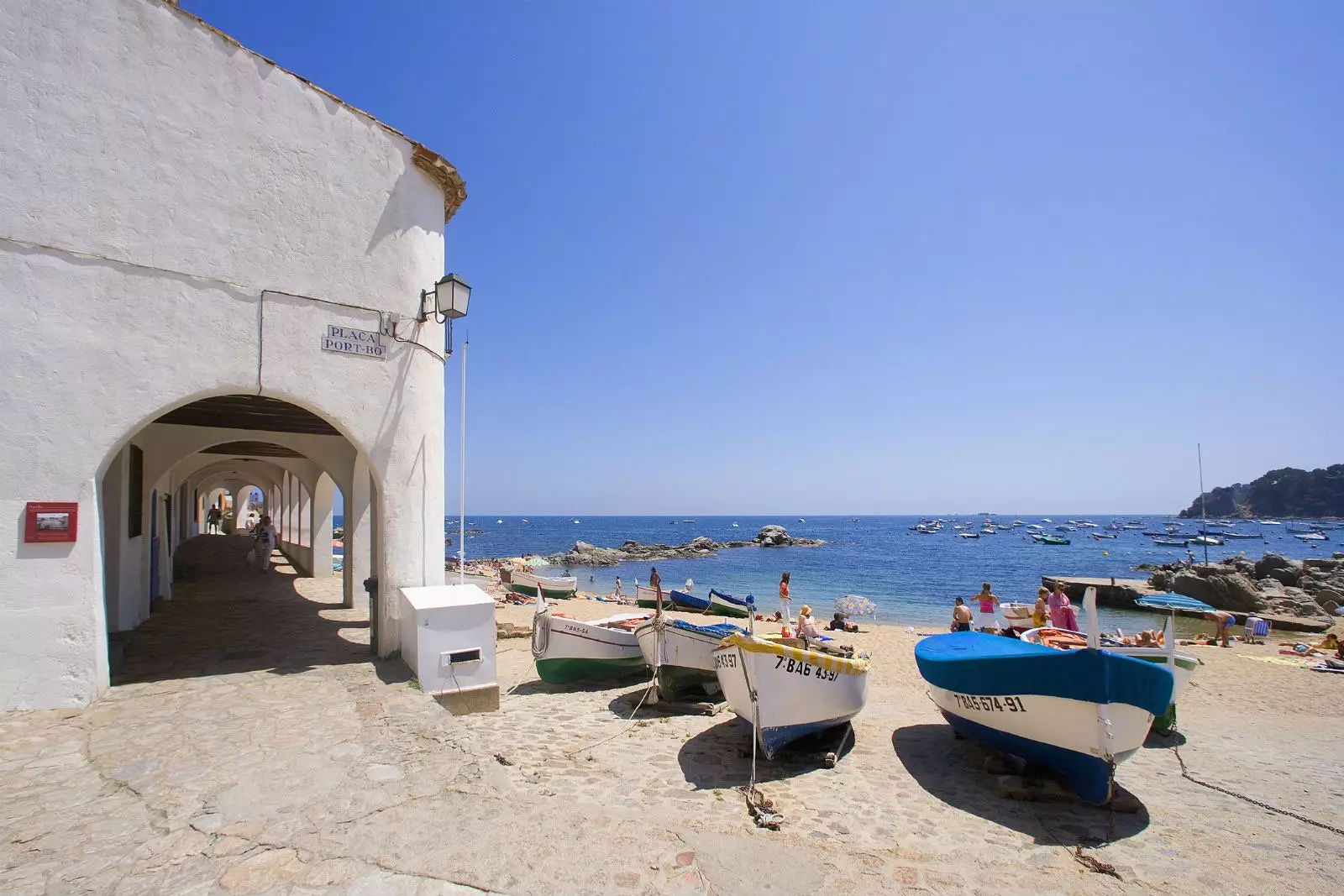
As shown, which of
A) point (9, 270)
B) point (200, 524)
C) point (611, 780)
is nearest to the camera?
point (9, 270)

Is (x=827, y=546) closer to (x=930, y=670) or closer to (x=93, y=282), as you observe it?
(x=930, y=670)

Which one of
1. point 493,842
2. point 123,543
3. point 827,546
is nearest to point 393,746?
point 493,842

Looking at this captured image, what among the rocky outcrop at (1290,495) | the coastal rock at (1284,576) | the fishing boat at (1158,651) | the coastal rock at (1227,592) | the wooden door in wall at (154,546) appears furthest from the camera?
the rocky outcrop at (1290,495)

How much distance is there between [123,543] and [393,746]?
6.68 metres

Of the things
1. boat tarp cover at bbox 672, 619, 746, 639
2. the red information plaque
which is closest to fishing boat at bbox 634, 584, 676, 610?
boat tarp cover at bbox 672, 619, 746, 639

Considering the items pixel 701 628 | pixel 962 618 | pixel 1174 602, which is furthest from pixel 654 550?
pixel 701 628

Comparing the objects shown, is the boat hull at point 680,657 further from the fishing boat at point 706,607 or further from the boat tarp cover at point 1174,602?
the fishing boat at point 706,607

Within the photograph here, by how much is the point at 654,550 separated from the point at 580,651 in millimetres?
53747

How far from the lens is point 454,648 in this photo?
6.99 m

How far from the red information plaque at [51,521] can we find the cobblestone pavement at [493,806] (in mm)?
1522

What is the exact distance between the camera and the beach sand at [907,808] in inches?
177

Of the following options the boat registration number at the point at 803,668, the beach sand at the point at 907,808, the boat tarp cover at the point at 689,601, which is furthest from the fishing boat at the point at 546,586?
the boat registration number at the point at 803,668

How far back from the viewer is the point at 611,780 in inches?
243

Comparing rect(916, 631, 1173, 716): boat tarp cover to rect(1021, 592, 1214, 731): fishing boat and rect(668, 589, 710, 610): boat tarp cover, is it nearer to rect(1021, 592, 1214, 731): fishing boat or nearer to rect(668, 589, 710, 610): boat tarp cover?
rect(1021, 592, 1214, 731): fishing boat
